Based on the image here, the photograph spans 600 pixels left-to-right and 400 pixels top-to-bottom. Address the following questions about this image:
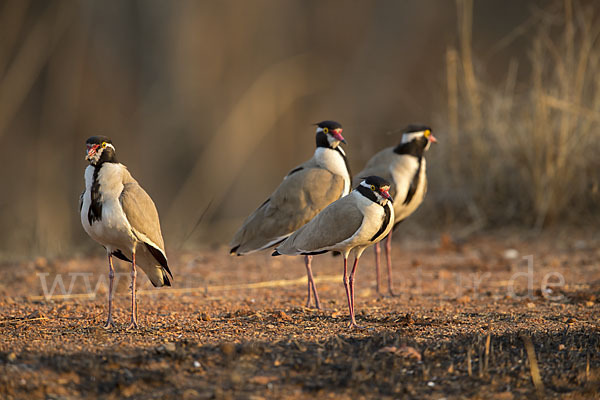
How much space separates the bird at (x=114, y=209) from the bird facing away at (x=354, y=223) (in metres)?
0.95

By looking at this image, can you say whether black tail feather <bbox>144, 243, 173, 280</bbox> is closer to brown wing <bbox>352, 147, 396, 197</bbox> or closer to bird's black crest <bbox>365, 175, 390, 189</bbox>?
bird's black crest <bbox>365, 175, 390, 189</bbox>

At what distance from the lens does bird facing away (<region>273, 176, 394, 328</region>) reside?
4363 millimetres

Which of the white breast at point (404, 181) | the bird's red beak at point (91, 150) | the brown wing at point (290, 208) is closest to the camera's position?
the bird's red beak at point (91, 150)

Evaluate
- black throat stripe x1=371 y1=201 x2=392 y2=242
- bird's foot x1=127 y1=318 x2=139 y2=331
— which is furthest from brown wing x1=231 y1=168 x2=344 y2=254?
bird's foot x1=127 y1=318 x2=139 y2=331

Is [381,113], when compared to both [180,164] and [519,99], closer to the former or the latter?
[180,164]

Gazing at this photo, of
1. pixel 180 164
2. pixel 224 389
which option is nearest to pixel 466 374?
pixel 224 389

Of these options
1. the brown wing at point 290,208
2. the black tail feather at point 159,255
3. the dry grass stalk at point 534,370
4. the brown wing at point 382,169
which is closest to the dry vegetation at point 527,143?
the brown wing at point 382,169

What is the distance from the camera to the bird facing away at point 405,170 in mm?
5961

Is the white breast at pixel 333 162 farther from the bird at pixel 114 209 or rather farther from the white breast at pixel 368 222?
→ the bird at pixel 114 209

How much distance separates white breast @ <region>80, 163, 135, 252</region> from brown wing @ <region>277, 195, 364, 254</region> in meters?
1.03

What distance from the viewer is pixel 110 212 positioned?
4180 mm

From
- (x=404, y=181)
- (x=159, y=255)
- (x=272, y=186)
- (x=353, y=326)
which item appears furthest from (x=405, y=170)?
(x=272, y=186)

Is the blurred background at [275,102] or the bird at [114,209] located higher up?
the blurred background at [275,102]

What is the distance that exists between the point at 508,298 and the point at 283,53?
12.2 metres
